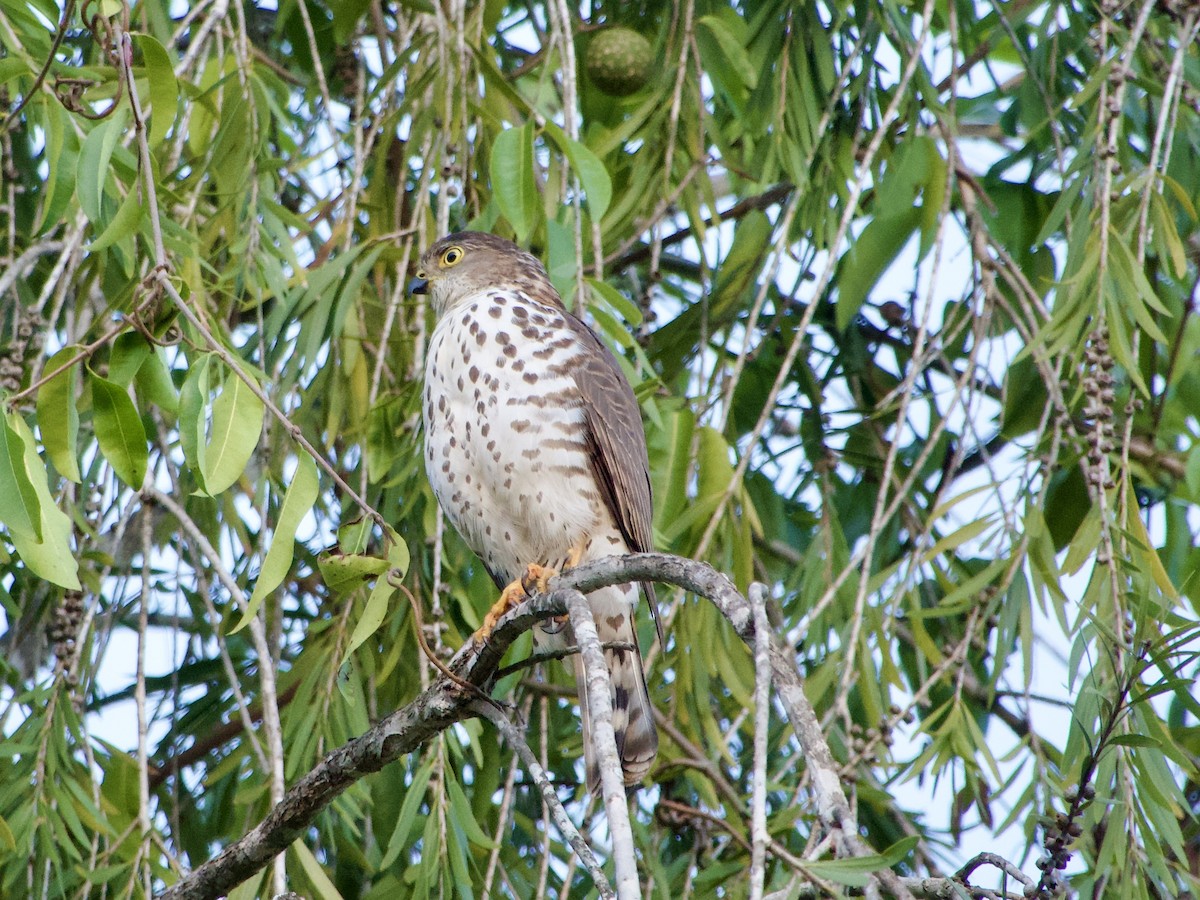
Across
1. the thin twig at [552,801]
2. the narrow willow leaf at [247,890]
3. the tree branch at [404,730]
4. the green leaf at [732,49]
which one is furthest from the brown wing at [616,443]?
the narrow willow leaf at [247,890]

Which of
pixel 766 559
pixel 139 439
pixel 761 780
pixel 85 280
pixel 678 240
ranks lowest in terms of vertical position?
pixel 761 780

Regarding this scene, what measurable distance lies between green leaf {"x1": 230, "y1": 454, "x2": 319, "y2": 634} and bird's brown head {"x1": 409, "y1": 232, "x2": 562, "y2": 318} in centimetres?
187

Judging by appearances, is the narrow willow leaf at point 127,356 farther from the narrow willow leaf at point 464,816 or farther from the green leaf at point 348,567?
the narrow willow leaf at point 464,816

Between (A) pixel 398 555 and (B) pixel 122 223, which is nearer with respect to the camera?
(A) pixel 398 555

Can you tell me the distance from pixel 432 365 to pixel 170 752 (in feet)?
4.73

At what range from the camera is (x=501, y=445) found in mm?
3703

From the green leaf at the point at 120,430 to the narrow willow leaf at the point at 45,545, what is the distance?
0.11 metres

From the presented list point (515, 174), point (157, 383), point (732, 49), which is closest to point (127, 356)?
point (157, 383)

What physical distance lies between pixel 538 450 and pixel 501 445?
103 millimetres

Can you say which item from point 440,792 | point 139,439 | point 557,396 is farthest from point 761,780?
point 557,396

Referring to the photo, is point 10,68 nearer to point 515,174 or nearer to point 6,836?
point 515,174

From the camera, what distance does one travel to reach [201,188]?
139 inches

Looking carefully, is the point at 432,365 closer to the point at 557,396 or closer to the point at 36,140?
the point at 557,396

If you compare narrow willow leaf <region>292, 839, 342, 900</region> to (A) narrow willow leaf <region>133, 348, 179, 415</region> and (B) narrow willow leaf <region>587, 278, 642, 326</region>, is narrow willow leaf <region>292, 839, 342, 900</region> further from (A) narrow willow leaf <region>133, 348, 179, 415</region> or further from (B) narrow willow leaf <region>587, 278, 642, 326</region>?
(B) narrow willow leaf <region>587, 278, 642, 326</region>
